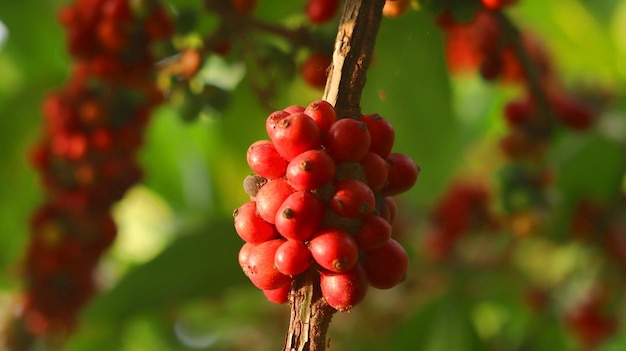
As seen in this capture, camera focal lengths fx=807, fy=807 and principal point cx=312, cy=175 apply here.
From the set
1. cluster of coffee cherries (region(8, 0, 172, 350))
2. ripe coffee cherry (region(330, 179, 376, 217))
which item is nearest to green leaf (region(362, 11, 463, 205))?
ripe coffee cherry (region(330, 179, 376, 217))

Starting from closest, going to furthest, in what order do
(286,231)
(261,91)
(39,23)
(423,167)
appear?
(286,231) → (261,91) → (423,167) → (39,23)

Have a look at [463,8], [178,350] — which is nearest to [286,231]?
[463,8]

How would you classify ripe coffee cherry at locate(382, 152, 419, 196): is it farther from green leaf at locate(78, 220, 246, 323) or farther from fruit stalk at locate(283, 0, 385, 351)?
green leaf at locate(78, 220, 246, 323)

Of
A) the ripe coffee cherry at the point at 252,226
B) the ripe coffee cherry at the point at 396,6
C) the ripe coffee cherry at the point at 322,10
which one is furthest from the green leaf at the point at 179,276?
the ripe coffee cherry at the point at 252,226

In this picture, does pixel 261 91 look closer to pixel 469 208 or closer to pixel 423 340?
pixel 423 340

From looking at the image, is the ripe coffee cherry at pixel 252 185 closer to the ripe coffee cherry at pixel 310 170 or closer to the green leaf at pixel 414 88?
the ripe coffee cherry at pixel 310 170

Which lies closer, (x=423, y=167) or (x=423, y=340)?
(x=423, y=167)
